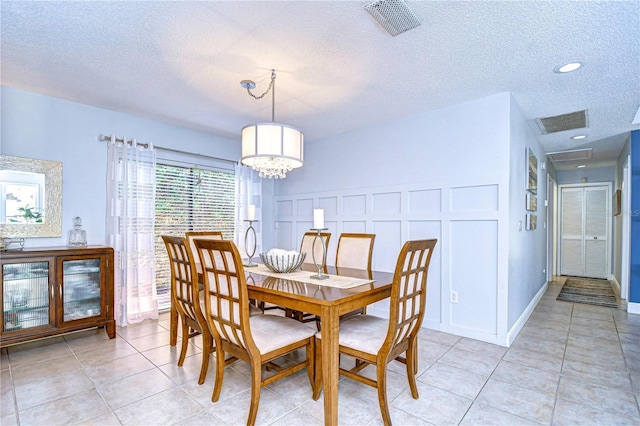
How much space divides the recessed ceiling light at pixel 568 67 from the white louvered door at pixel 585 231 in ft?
17.4

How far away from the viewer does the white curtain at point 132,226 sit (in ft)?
11.2

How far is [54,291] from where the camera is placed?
107 inches

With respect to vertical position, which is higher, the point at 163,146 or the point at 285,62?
the point at 285,62

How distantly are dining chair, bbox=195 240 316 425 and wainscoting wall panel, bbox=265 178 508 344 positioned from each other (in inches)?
72.8

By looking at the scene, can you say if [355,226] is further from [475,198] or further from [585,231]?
[585,231]

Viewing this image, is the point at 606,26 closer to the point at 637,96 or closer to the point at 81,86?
the point at 637,96

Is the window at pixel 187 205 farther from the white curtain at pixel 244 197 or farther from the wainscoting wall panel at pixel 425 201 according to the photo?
the wainscoting wall panel at pixel 425 201

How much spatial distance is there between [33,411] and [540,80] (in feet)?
14.1

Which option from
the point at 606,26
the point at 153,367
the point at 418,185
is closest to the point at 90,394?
the point at 153,367

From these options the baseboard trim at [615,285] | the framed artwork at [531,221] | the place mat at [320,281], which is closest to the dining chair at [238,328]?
the place mat at [320,281]

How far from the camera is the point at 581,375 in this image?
2.30m

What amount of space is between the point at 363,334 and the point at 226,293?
856 millimetres

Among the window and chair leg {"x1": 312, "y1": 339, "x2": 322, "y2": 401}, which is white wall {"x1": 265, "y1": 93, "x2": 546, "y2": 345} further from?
chair leg {"x1": 312, "y1": 339, "x2": 322, "y2": 401}

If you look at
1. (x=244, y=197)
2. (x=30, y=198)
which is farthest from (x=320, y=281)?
(x=30, y=198)
